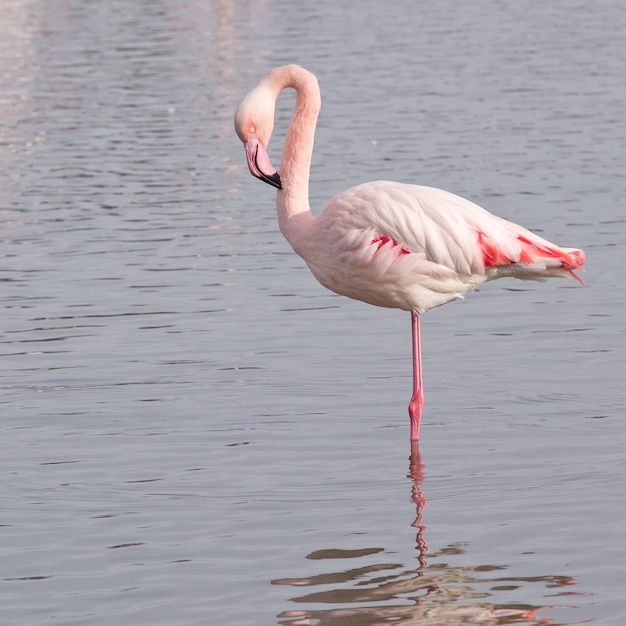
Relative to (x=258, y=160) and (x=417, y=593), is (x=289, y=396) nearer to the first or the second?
(x=258, y=160)

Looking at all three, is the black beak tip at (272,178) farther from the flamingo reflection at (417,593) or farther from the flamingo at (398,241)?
the flamingo reflection at (417,593)

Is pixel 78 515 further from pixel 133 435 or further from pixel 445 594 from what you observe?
pixel 445 594

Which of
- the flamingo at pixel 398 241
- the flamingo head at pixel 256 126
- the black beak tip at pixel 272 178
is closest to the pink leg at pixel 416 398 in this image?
the flamingo at pixel 398 241

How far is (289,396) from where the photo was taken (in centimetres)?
851

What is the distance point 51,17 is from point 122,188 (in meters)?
21.7

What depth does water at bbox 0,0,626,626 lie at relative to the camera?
5863 millimetres

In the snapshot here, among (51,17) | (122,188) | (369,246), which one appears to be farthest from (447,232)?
(51,17)

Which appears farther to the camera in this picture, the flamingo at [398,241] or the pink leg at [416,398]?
the pink leg at [416,398]

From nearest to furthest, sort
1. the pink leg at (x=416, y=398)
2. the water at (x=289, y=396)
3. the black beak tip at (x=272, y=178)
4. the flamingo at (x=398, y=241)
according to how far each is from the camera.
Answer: the water at (x=289, y=396) < the flamingo at (x=398, y=241) < the pink leg at (x=416, y=398) < the black beak tip at (x=272, y=178)

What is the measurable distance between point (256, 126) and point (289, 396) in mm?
1667

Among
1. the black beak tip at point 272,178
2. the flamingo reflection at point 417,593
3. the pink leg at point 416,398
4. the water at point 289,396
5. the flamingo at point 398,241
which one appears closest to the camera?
the flamingo reflection at point 417,593

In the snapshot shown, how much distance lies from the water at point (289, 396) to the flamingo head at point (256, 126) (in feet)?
4.60

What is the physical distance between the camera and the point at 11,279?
1167cm

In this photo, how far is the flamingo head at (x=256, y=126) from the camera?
7707mm
